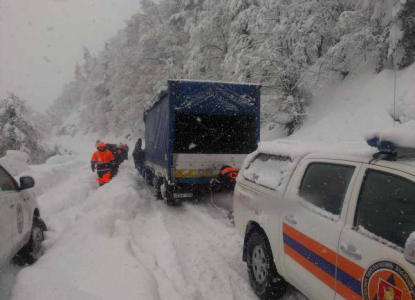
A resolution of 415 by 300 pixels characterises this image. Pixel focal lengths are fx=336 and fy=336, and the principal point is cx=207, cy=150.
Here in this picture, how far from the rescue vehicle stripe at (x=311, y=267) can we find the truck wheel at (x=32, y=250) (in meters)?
3.96

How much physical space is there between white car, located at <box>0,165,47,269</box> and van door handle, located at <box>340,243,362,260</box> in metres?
3.58

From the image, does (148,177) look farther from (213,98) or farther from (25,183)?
(25,183)

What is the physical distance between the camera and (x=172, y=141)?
348 inches

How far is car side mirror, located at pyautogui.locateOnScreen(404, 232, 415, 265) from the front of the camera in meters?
1.90

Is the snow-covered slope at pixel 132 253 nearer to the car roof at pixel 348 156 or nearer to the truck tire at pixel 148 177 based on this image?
the car roof at pixel 348 156

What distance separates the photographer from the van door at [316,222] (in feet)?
9.25

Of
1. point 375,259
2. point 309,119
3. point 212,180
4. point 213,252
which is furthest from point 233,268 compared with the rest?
point 309,119

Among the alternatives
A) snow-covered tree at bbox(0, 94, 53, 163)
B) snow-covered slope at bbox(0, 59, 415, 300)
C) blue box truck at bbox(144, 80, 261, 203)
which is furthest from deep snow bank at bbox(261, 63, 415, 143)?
snow-covered tree at bbox(0, 94, 53, 163)

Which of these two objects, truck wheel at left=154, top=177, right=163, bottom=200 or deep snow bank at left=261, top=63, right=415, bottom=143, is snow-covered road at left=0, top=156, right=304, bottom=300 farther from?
deep snow bank at left=261, top=63, right=415, bottom=143

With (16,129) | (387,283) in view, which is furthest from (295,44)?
(16,129)

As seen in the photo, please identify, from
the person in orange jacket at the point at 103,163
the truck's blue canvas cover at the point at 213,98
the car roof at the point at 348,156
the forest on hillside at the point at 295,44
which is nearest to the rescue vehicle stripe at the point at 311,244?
the car roof at the point at 348,156

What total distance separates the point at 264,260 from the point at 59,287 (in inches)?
93.7

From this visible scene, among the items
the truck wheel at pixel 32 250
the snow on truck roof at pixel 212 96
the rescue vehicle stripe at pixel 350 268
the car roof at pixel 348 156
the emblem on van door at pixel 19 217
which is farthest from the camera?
the snow on truck roof at pixel 212 96

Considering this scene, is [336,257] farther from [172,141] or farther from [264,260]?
[172,141]
